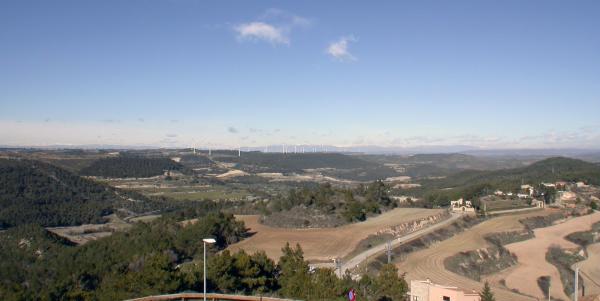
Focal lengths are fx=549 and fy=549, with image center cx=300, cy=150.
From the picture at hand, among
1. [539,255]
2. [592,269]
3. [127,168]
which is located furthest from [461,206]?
[127,168]

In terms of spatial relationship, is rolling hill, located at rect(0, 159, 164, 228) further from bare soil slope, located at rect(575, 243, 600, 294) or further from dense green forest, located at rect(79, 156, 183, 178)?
bare soil slope, located at rect(575, 243, 600, 294)

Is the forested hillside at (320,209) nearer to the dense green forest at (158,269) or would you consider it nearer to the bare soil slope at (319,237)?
the bare soil slope at (319,237)

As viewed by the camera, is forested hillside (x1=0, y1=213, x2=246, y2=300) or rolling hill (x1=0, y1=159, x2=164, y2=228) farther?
rolling hill (x1=0, y1=159, x2=164, y2=228)

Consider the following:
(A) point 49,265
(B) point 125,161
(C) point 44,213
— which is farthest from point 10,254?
(B) point 125,161

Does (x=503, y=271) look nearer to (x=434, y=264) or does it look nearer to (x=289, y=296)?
(x=434, y=264)

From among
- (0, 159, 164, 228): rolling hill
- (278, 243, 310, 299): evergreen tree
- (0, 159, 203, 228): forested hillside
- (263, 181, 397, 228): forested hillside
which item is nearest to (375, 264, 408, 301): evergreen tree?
(278, 243, 310, 299): evergreen tree

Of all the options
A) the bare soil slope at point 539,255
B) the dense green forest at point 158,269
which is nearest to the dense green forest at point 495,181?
the bare soil slope at point 539,255
